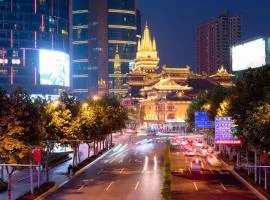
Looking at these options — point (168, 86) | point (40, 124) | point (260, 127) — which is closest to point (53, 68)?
point (168, 86)

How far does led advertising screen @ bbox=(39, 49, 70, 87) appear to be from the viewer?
16750cm

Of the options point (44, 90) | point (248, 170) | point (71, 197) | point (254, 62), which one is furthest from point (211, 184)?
point (44, 90)

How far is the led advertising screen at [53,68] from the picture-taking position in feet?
550

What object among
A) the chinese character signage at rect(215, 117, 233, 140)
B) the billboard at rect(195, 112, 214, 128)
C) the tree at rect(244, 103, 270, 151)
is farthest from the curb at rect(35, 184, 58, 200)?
the billboard at rect(195, 112, 214, 128)

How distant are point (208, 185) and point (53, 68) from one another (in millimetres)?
123393

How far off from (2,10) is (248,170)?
13817 cm

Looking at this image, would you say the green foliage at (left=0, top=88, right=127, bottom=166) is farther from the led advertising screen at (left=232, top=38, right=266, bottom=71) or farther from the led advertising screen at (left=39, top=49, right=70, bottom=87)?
the led advertising screen at (left=39, top=49, right=70, bottom=87)

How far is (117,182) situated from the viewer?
56.0m

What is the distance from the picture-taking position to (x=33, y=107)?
Result: 1756 inches

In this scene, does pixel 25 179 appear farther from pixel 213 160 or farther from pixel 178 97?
pixel 178 97

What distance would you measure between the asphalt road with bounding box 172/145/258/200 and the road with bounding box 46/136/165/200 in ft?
6.07

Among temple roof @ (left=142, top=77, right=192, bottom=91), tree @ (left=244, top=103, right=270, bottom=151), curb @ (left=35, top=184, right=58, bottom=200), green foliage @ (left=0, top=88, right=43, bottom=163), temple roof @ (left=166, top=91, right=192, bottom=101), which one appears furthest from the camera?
temple roof @ (left=142, top=77, right=192, bottom=91)

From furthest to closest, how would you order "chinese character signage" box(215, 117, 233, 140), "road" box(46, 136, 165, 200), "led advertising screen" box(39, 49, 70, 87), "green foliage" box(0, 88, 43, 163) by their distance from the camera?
"led advertising screen" box(39, 49, 70, 87) < "chinese character signage" box(215, 117, 233, 140) < "road" box(46, 136, 165, 200) < "green foliage" box(0, 88, 43, 163)

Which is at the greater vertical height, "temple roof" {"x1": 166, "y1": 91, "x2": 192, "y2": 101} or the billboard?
"temple roof" {"x1": 166, "y1": 91, "x2": 192, "y2": 101}
